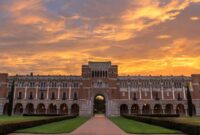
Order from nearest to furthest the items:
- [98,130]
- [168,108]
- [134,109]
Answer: [98,130]
[168,108]
[134,109]

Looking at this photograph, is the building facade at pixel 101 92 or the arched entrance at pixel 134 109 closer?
the building facade at pixel 101 92

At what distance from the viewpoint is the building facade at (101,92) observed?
91125 mm

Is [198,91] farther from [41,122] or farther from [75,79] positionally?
[41,122]

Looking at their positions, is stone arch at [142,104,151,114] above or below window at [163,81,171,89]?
below

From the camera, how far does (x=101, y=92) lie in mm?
91125

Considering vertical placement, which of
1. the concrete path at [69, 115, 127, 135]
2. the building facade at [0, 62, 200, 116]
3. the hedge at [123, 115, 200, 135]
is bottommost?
the concrete path at [69, 115, 127, 135]

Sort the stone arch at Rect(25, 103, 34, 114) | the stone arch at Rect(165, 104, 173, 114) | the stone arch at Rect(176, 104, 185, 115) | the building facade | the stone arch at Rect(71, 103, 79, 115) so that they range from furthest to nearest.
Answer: the stone arch at Rect(71, 103, 79, 115), the stone arch at Rect(25, 103, 34, 114), the stone arch at Rect(176, 104, 185, 115), the stone arch at Rect(165, 104, 173, 114), the building facade

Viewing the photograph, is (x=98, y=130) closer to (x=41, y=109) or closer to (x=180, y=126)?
(x=180, y=126)

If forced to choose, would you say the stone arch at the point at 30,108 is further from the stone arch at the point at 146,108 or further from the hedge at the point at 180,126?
the hedge at the point at 180,126

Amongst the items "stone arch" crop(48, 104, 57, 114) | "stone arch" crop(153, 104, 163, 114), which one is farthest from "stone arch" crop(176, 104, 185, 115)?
"stone arch" crop(48, 104, 57, 114)

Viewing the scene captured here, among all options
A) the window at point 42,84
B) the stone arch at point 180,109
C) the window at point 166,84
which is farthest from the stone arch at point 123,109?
the window at point 42,84

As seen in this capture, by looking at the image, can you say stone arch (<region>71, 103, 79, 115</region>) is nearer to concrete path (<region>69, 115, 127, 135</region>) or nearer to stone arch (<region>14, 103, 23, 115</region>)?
stone arch (<region>14, 103, 23, 115</region>)

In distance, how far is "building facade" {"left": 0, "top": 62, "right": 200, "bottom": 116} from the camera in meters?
91.1

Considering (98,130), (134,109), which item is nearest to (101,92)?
(134,109)
